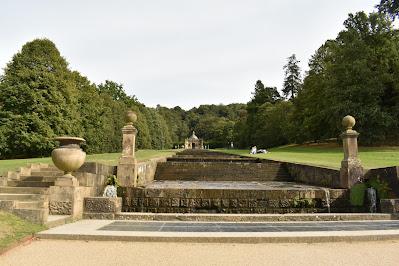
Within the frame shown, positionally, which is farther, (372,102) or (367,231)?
(372,102)

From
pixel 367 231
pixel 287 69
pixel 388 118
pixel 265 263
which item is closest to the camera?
pixel 265 263

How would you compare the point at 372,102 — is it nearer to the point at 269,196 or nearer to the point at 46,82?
the point at 269,196

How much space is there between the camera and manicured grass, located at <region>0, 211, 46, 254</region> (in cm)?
527

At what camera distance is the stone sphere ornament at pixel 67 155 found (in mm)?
7781

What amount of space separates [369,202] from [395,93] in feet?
88.0

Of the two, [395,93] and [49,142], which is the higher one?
[395,93]

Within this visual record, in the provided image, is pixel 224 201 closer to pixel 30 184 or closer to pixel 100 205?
pixel 100 205

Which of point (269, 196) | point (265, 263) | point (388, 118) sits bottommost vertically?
point (265, 263)

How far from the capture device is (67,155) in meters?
7.79

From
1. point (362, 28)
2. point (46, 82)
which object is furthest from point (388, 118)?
point (46, 82)

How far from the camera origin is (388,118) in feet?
98.4

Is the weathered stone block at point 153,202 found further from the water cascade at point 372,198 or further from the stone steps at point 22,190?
the water cascade at point 372,198

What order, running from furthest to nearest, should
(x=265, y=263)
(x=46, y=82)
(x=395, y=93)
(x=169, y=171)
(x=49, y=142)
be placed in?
(x=395, y=93), (x=46, y=82), (x=49, y=142), (x=169, y=171), (x=265, y=263)

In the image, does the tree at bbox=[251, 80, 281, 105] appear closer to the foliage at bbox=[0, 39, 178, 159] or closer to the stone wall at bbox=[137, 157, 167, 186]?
the foliage at bbox=[0, 39, 178, 159]
